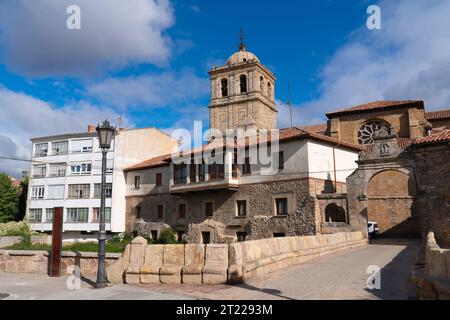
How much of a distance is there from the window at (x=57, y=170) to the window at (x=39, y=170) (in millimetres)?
1078

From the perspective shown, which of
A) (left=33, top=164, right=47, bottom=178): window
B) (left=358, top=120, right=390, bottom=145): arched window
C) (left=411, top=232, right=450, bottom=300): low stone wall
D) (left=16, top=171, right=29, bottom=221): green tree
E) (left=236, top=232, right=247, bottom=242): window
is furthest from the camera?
(left=16, top=171, right=29, bottom=221): green tree

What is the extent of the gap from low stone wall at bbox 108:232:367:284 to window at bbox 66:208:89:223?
3294 centimetres

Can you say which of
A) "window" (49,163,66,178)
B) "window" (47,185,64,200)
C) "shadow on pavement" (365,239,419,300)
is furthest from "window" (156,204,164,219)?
"shadow on pavement" (365,239,419,300)

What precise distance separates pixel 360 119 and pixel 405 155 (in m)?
15.6

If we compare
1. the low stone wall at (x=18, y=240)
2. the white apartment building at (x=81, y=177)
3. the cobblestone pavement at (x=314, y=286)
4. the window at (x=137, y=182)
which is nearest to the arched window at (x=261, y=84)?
the white apartment building at (x=81, y=177)

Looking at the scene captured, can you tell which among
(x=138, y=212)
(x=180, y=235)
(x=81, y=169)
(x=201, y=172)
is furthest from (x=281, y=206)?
(x=81, y=169)

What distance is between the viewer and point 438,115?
1537 inches

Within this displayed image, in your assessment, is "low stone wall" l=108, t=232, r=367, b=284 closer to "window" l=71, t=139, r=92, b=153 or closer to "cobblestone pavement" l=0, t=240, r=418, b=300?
"cobblestone pavement" l=0, t=240, r=418, b=300

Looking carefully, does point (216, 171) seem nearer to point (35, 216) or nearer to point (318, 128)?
point (318, 128)

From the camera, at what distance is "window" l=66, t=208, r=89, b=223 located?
4094cm

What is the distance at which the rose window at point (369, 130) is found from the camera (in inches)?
1490

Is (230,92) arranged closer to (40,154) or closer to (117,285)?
(40,154)

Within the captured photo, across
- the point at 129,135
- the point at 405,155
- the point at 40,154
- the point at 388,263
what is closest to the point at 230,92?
the point at 129,135

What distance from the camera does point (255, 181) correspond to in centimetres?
2878
